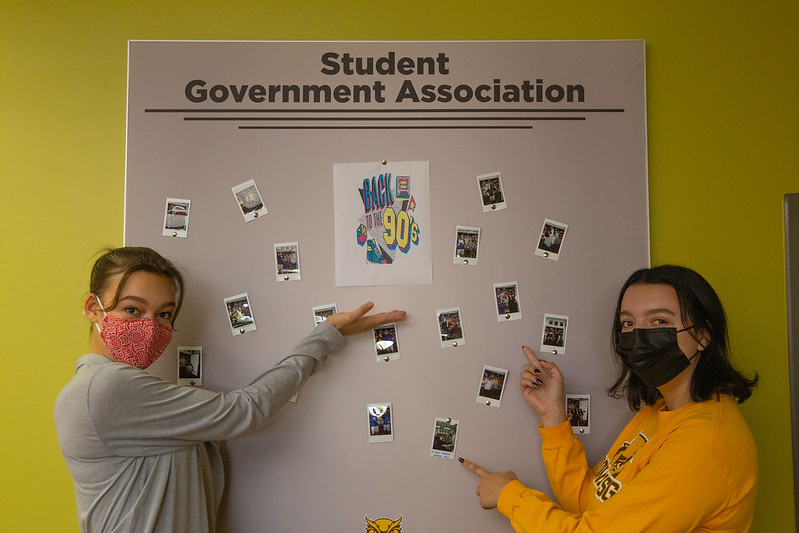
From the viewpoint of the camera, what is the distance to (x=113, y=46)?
221cm

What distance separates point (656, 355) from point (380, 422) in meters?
0.94

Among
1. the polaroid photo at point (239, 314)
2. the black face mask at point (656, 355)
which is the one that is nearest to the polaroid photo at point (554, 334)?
the black face mask at point (656, 355)

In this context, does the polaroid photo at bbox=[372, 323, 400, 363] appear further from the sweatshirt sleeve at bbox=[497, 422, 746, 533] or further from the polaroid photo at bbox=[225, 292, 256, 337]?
the sweatshirt sleeve at bbox=[497, 422, 746, 533]

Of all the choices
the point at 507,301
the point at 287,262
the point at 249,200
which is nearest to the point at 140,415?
the point at 287,262

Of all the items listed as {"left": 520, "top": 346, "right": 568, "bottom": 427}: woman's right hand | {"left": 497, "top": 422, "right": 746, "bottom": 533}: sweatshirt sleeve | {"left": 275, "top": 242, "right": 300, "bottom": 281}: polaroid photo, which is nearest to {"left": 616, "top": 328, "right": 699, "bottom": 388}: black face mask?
{"left": 497, "top": 422, "right": 746, "bottom": 533}: sweatshirt sleeve

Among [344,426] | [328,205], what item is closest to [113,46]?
[328,205]

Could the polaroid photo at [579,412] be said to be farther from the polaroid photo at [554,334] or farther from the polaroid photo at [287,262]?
the polaroid photo at [287,262]

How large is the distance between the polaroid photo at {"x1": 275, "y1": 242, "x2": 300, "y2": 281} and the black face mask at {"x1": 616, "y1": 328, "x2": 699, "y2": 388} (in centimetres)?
113

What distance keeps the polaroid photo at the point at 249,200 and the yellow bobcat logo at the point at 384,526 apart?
113 centimetres

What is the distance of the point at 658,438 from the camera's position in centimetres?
167

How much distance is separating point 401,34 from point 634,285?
47.6 inches

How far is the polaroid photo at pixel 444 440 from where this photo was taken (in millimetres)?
2125

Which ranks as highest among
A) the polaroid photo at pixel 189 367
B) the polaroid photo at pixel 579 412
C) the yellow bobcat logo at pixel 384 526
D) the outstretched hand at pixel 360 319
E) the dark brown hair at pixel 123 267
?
the dark brown hair at pixel 123 267

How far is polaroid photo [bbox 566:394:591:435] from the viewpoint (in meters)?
2.16
